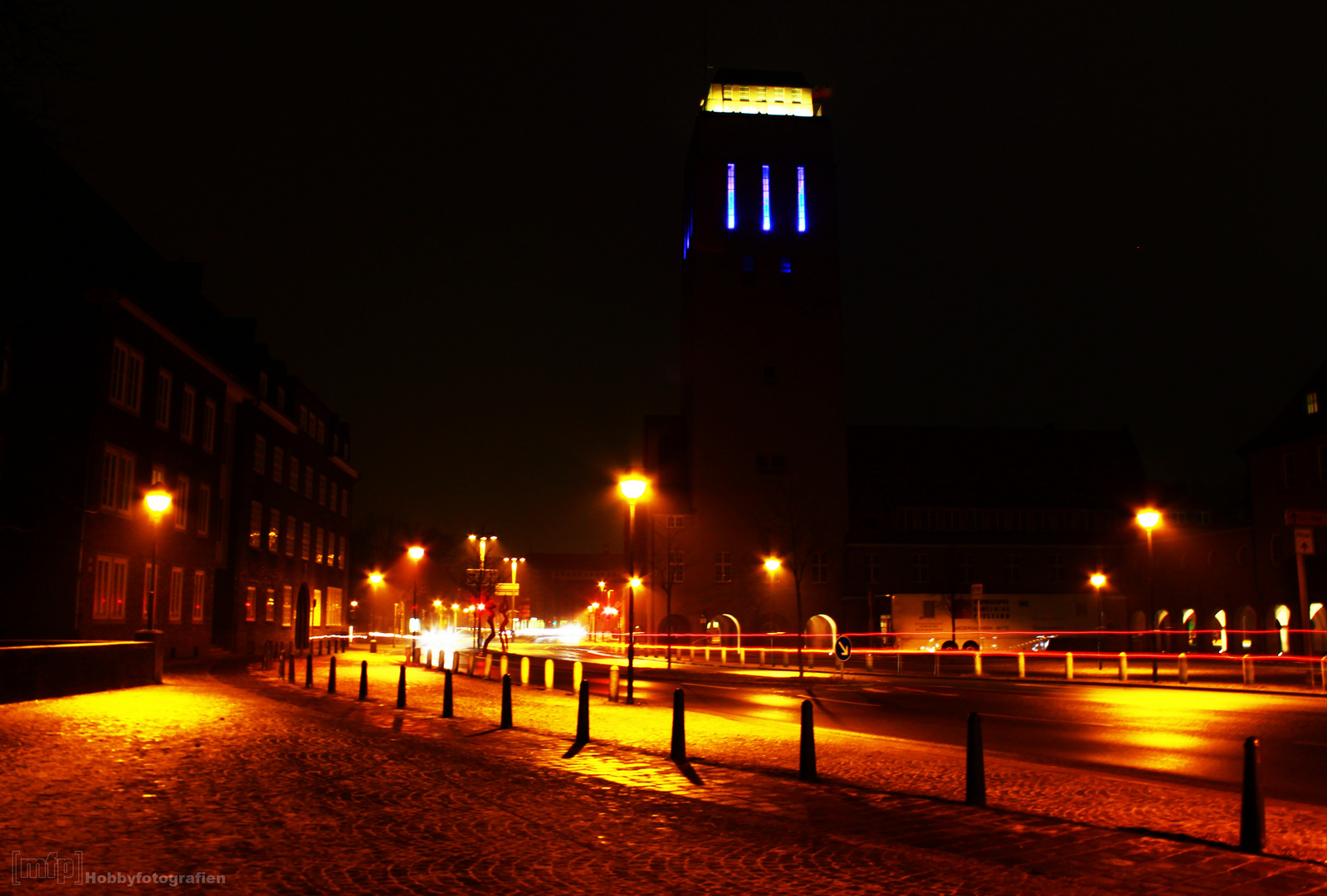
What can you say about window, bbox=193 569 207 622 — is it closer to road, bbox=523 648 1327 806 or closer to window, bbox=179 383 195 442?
window, bbox=179 383 195 442

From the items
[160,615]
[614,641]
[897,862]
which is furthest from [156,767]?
[614,641]

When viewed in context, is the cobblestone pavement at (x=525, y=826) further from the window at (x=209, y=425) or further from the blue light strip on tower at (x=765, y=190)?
the blue light strip on tower at (x=765, y=190)

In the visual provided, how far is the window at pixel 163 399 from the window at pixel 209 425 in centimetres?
388

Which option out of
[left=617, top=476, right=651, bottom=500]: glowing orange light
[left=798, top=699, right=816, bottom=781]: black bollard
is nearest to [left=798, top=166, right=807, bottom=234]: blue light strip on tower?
[left=617, top=476, right=651, bottom=500]: glowing orange light

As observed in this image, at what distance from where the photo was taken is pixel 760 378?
65750 millimetres

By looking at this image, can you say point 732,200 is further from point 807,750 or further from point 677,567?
point 807,750

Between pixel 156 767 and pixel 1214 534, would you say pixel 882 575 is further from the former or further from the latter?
pixel 156 767

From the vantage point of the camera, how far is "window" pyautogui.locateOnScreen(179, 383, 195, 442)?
1436 inches

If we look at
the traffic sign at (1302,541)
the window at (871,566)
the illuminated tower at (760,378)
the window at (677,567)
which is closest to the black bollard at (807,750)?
the traffic sign at (1302,541)

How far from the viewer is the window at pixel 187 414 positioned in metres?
36.5

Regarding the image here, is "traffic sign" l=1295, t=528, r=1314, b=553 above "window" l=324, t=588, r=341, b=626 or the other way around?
above

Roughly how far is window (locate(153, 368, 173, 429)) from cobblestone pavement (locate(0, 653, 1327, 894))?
73.7ft

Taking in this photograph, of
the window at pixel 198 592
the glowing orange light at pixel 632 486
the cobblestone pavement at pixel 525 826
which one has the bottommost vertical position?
the cobblestone pavement at pixel 525 826

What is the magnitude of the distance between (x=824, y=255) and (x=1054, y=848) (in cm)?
6137
